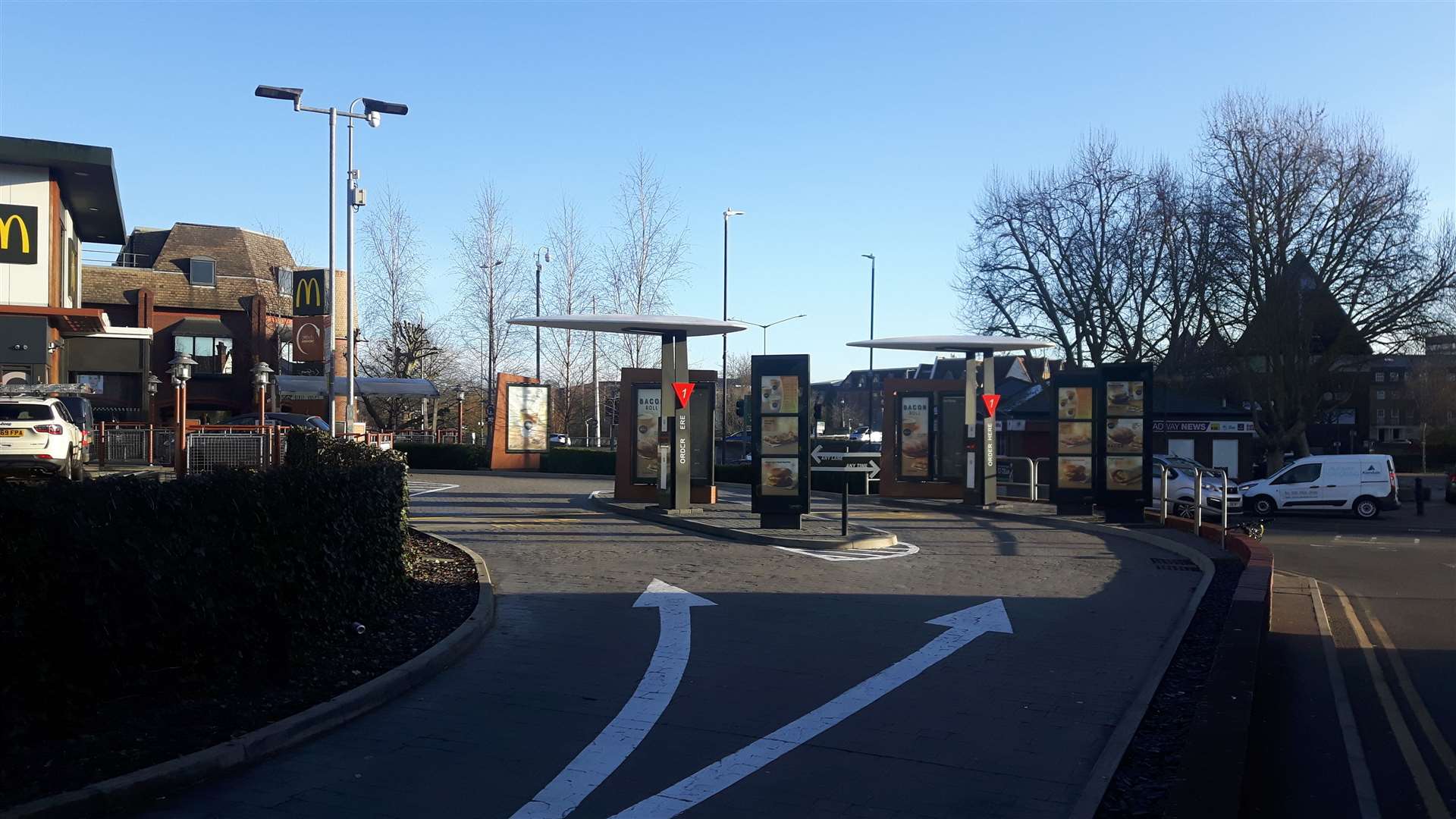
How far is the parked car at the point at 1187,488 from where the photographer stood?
82.1ft

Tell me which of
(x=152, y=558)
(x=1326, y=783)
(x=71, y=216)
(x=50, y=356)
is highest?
(x=71, y=216)

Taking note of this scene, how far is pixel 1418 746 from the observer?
694 centimetres

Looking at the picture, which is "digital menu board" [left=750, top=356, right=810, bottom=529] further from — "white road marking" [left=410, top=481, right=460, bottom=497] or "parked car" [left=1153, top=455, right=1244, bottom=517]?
A: "white road marking" [left=410, top=481, right=460, bottom=497]

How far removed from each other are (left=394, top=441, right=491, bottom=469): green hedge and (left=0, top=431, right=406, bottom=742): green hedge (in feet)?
91.3

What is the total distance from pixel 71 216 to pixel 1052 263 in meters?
33.1

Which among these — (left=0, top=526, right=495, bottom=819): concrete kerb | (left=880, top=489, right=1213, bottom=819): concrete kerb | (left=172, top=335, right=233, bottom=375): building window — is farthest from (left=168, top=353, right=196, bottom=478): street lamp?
(left=172, top=335, right=233, bottom=375): building window

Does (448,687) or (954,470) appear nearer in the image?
(448,687)

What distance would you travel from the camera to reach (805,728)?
6.80 metres

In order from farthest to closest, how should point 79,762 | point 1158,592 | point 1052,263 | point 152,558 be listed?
point 1052,263, point 1158,592, point 152,558, point 79,762

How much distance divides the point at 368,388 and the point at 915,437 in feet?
90.6

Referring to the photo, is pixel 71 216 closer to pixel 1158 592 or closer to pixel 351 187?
pixel 351 187

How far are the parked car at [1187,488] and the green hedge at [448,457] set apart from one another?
67.4ft

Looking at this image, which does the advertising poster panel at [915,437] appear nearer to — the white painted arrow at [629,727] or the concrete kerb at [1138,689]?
the concrete kerb at [1138,689]

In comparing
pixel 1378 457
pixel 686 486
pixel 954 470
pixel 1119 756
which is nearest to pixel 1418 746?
pixel 1119 756
